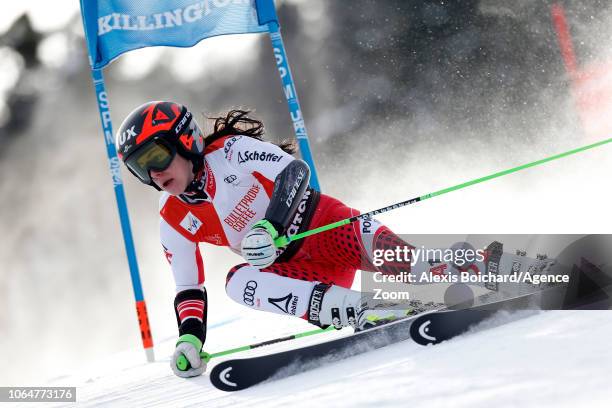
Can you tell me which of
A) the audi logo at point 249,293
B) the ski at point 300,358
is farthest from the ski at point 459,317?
the audi logo at point 249,293

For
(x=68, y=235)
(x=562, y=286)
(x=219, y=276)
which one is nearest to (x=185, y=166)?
(x=562, y=286)

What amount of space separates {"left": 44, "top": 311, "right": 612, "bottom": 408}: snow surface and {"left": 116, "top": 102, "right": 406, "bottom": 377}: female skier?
1.33 feet

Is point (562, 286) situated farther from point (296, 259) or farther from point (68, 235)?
point (68, 235)

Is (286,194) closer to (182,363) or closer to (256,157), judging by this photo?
(256,157)

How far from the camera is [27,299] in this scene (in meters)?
21.2

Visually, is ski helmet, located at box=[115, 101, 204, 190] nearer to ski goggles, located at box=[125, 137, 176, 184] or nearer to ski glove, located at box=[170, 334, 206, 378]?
ski goggles, located at box=[125, 137, 176, 184]

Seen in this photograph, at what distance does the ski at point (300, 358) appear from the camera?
10.0 ft

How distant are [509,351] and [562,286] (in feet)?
2.32

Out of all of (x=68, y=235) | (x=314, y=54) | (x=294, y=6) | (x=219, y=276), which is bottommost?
(x=219, y=276)

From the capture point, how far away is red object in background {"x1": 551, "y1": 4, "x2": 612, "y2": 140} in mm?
12016

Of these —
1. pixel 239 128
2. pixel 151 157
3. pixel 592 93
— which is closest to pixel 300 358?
pixel 151 157

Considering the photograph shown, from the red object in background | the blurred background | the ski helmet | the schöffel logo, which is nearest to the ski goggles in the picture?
the ski helmet

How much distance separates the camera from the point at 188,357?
3.45 metres

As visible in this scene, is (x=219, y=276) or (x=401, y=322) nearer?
(x=401, y=322)
